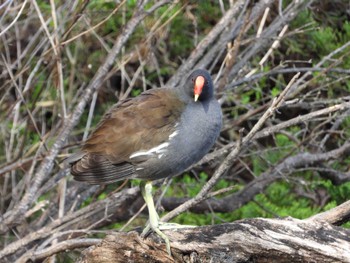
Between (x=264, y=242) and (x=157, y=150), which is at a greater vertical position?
(x=157, y=150)

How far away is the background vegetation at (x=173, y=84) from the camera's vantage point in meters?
4.79

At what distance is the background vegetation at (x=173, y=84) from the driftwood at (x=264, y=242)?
0.52 meters

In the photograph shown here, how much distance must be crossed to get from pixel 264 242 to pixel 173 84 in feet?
6.96

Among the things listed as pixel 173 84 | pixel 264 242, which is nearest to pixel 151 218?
pixel 264 242

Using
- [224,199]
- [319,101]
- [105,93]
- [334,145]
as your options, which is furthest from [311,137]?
[105,93]

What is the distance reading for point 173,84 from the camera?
17.2 feet

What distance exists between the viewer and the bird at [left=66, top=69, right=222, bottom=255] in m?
4.01

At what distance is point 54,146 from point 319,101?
1693 millimetres

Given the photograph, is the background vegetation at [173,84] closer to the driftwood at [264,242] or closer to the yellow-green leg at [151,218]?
the yellow-green leg at [151,218]

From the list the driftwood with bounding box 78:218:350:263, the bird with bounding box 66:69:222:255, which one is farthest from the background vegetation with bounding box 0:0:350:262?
the driftwood with bounding box 78:218:350:263

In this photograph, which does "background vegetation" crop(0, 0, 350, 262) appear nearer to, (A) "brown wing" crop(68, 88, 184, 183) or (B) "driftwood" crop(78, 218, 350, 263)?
(A) "brown wing" crop(68, 88, 184, 183)

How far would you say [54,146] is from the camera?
479 cm

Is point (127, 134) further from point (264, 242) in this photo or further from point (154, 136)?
point (264, 242)

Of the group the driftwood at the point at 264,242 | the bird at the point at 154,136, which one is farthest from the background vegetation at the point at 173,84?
the driftwood at the point at 264,242
